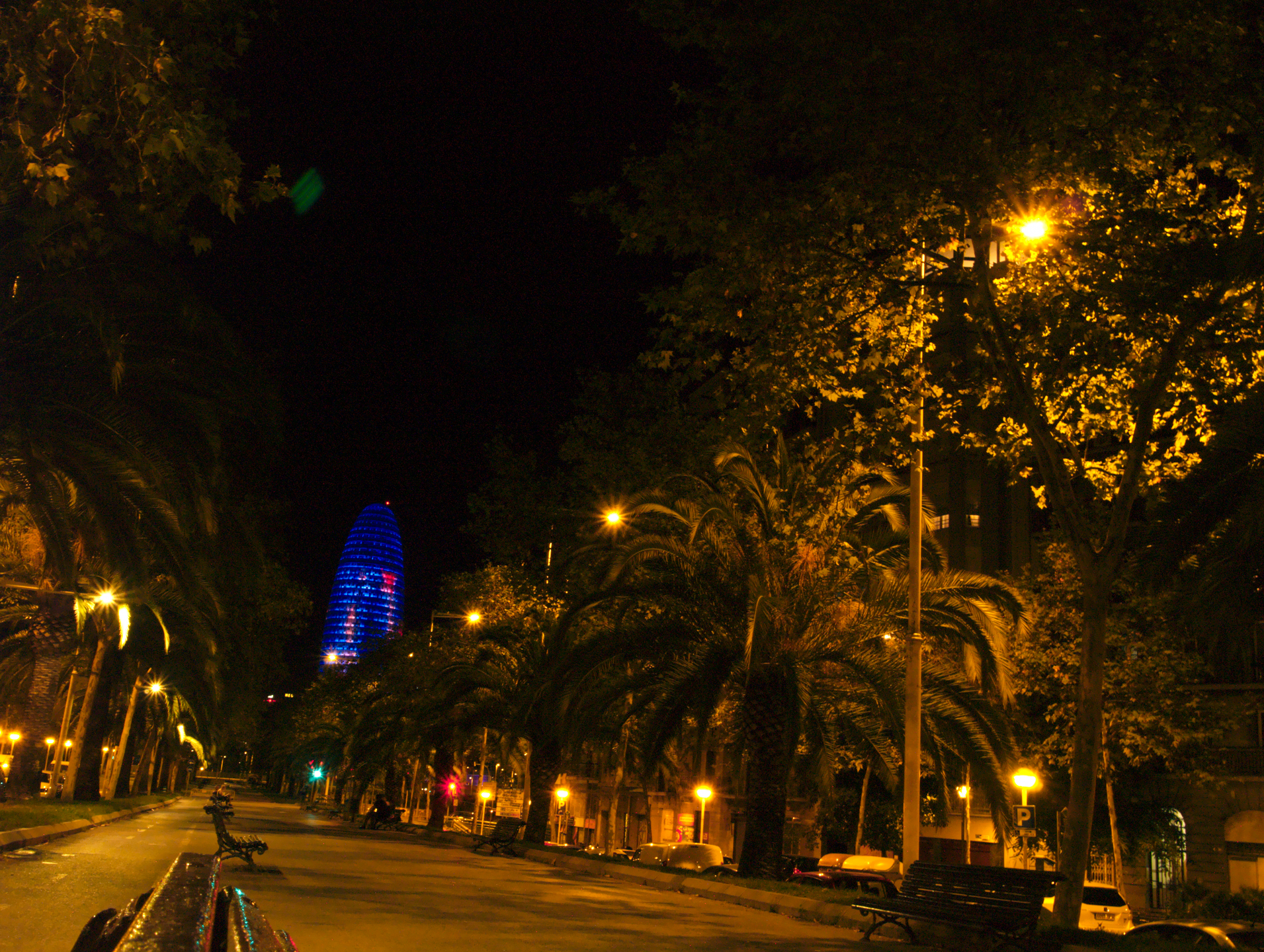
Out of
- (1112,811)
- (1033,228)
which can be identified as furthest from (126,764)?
(1033,228)

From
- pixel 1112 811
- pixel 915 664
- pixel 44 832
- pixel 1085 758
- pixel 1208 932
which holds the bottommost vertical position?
pixel 44 832

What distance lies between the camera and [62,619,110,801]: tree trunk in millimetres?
32531

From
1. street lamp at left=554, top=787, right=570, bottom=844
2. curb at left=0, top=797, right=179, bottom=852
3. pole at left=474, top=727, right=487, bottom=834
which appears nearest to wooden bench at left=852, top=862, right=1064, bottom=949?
curb at left=0, top=797, right=179, bottom=852

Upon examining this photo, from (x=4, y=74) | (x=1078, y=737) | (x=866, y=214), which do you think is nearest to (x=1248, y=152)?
(x=866, y=214)

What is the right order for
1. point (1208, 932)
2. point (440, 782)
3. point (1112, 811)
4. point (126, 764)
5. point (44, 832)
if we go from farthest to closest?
point (126, 764)
point (440, 782)
point (1112, 811)
point (44, 832)
point (1208, 932)

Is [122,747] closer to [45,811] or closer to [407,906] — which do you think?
[45,811]

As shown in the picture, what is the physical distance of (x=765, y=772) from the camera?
19562mm

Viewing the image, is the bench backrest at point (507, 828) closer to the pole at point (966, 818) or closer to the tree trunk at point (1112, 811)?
the pole at point (966, 818)

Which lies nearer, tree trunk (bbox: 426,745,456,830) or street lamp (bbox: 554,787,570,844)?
street lamp (bbox: 554,787,570,844)

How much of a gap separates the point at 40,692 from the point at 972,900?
24709mm

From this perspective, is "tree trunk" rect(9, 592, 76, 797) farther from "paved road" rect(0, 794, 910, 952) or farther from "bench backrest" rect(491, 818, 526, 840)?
"bench backrest" rect(491, 818, 526, 840)

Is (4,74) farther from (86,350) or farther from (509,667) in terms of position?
(509,667)

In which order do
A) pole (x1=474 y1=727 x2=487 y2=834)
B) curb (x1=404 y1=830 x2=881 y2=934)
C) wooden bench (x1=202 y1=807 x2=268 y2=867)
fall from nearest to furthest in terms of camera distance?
curb (x1=404 y1=830 x2=881 y2=934), wooden bench (x1=202 y1=807 x2=268 y2=867), pole (x1=474 y1=727 x2=487 y2=834)

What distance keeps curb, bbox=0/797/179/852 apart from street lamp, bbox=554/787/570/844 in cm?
2016
